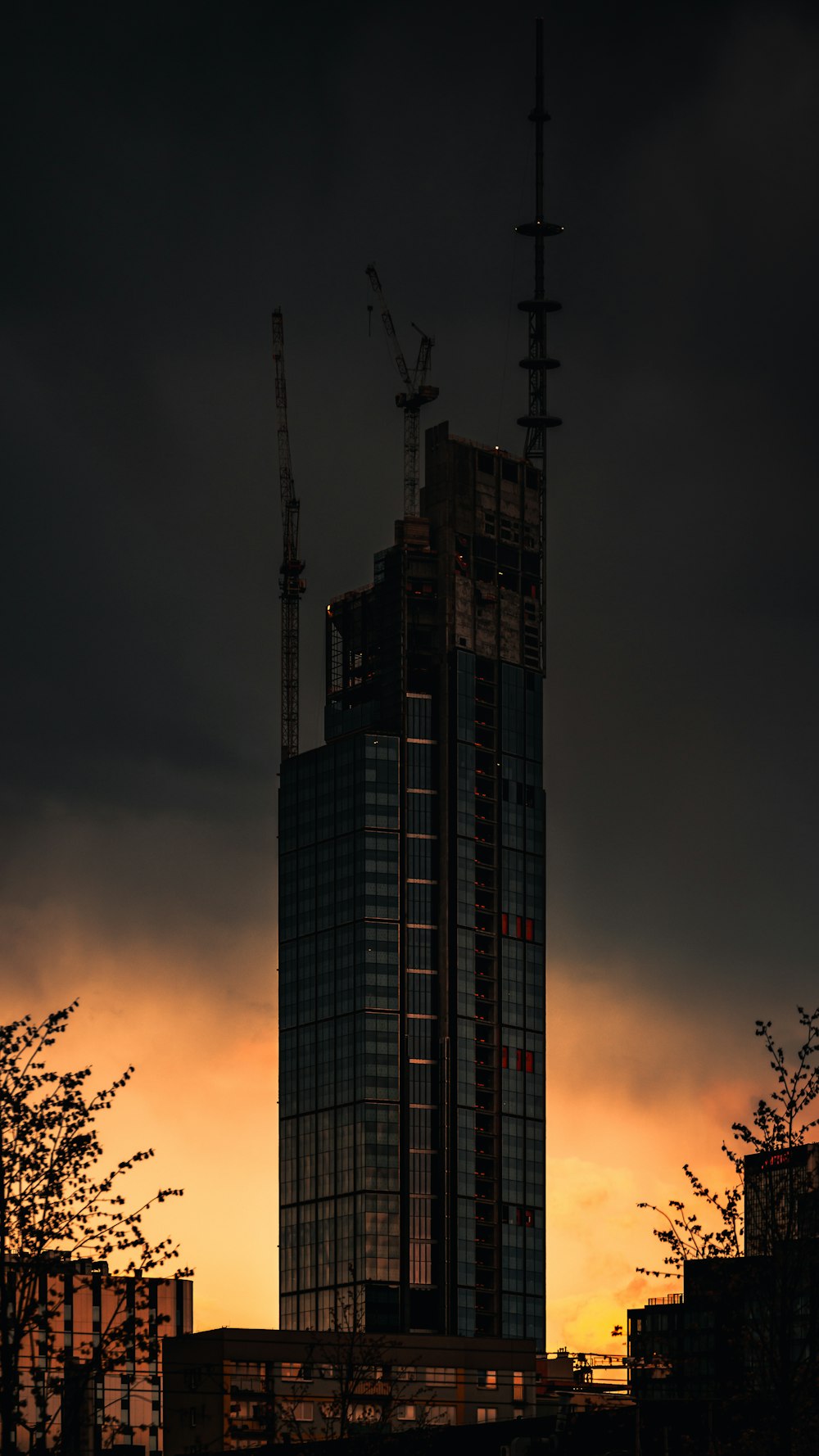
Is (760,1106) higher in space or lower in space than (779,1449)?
higher

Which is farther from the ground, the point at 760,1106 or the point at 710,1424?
the point at 760,1106

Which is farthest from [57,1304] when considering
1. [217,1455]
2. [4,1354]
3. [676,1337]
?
[217,1455]

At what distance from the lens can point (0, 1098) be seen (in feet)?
293

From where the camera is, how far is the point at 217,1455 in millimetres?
125250

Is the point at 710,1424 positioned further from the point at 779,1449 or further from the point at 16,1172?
the point at 16,1172

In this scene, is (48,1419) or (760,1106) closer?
(48,1419)

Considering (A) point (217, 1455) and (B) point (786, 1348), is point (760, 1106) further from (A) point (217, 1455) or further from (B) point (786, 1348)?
(A) point (217, 1455)

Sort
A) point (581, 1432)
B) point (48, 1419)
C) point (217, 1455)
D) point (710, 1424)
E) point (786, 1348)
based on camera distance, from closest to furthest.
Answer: point (48, 1419) < point (786, 1348) < point (217, 1455) < point (710, 1424) < point (581, 1432)

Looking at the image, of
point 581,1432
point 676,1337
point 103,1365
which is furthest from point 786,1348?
point 581,1432

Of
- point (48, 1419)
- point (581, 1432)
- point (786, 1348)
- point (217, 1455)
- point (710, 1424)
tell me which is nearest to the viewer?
point (48, 1419)

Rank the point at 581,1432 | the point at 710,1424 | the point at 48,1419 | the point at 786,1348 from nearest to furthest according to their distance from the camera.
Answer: the point at 48,1419
the point at 786,1348
the point at 710,1424
the point at 581,1432

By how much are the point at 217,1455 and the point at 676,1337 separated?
30.2 m

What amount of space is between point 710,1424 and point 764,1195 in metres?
35.8

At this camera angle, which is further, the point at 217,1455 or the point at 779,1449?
the point at 217,1455
